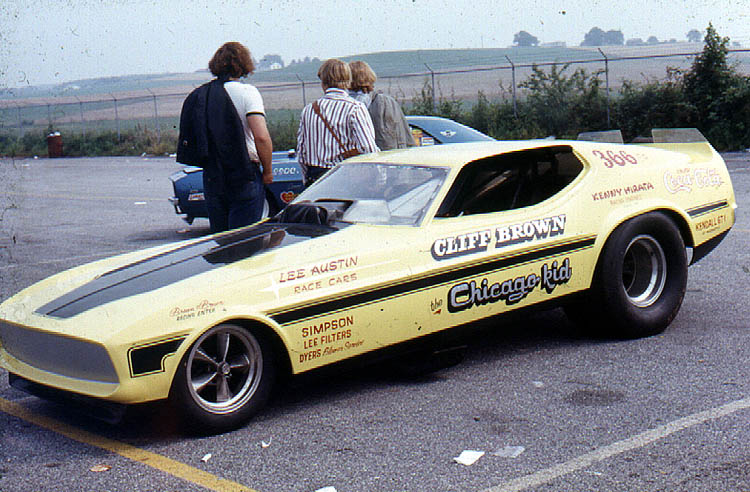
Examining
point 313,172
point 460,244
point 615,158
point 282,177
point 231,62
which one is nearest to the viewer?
point 460,244

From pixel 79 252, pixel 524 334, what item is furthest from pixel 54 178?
pixel 524 334

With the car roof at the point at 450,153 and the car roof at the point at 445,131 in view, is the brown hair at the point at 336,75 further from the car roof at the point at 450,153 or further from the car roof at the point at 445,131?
the car roof at the point at 445,131

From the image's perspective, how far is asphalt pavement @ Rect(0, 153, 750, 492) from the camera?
3.33 metres

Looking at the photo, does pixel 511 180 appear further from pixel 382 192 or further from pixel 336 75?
pixel 336 75

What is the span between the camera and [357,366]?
4211 millimetres

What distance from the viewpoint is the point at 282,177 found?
30.9ft

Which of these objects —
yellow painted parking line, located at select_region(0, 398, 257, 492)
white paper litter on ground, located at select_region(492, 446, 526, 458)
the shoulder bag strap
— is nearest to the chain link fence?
the shoulder bag strap

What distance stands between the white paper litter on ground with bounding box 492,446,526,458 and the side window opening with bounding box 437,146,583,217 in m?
1.46

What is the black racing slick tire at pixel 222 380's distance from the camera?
3771 mm

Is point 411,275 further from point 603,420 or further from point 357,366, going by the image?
point 603,420

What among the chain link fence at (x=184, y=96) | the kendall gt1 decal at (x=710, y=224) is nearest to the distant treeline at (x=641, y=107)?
the chain link fence at (x=184, y=96)

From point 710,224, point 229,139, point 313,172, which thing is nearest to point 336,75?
point 313,172

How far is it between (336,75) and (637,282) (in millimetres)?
2608

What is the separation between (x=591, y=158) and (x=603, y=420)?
6.22 ft
